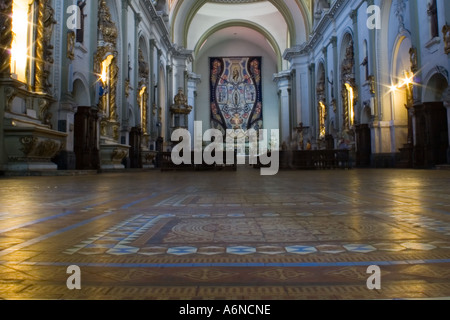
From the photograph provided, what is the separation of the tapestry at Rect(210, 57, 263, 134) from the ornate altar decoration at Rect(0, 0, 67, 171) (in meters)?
27.5

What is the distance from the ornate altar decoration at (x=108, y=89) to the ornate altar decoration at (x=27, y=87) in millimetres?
2885

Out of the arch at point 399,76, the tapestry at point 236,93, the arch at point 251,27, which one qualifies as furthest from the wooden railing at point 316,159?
the tapestry at point 236,93

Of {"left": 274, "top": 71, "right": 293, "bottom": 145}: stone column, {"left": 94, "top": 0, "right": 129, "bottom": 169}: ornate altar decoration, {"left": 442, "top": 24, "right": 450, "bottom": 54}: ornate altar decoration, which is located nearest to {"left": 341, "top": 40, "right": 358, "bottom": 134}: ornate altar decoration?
{"left": 442, "top": 24, "right": 450, "bottom": 54}: ornate altar decoration

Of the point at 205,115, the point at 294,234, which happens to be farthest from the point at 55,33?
the point at 205,115

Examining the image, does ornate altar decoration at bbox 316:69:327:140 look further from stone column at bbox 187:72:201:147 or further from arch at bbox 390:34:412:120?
stone column at bbox 187:72:201:147

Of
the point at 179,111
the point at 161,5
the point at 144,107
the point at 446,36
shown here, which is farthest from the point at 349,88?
the point at 161,5

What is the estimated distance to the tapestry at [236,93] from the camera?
1436 inches

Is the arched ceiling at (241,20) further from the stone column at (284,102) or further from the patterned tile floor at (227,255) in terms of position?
the patterned tile floor at (227,255)

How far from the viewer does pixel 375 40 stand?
1483 centimetres

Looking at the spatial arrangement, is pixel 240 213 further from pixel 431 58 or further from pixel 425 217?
pixel 431 58

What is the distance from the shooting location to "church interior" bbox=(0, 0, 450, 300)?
3.18ft

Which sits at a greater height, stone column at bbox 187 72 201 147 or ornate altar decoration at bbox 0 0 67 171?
stone column at bbox 187 72 201 147
